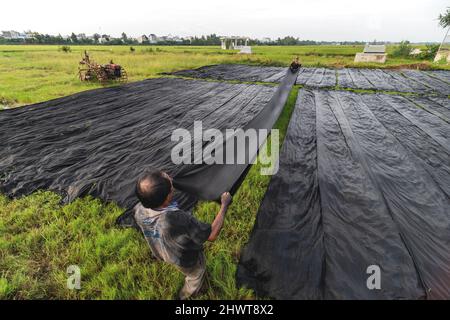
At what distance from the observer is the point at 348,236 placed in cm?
208

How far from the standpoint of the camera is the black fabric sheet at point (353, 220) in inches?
66.5

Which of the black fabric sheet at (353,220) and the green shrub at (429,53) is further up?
the green shrub at (429,53)

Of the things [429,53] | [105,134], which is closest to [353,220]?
[105,134]

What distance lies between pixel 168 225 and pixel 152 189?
254mm

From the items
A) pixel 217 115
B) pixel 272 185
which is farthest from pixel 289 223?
pixel 217 115

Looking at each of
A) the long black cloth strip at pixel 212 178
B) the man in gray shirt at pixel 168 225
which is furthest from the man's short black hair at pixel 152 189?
the long black cloth strip at pixel 212 178

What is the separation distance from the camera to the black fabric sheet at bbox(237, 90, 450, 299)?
1.69 meters

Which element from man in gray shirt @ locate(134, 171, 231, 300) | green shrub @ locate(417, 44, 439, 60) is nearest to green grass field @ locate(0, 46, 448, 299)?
man in gray shirt @ locate(134, 171, 231, 300)

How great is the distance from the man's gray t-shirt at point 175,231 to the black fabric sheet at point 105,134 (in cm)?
88

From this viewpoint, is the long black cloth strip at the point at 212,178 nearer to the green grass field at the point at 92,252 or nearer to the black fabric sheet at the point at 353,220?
the green grass field at the point at 92,252

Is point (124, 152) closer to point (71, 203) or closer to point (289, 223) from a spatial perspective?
point (71, 203)

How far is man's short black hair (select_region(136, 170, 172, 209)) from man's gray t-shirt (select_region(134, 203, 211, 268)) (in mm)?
91

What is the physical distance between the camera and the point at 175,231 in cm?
140

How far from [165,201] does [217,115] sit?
4380mm
